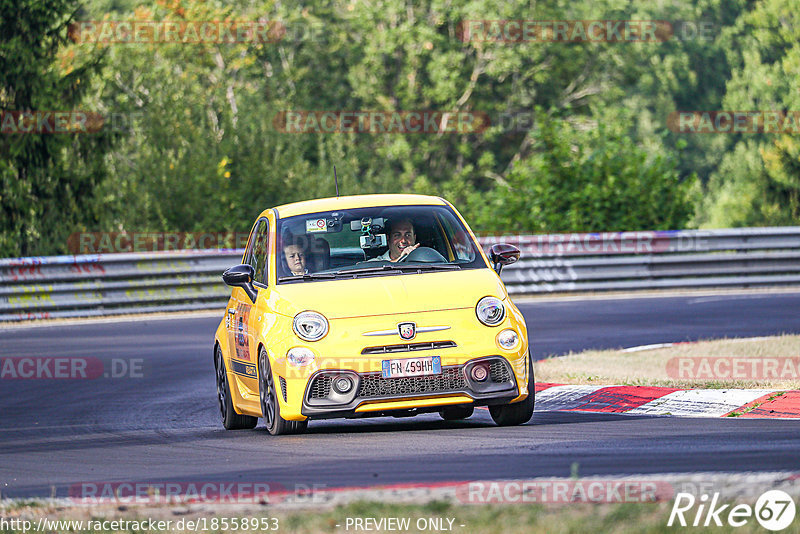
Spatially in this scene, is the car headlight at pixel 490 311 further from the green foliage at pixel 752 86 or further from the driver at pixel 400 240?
the green foliage at pixel 752 86

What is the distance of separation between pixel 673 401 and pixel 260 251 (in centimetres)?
332

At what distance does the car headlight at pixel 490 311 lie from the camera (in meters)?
9.41

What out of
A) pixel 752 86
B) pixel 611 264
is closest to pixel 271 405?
pixel 611 264

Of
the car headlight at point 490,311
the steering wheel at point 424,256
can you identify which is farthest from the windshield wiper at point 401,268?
the car headlight at point 490,311

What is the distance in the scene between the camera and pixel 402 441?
8.96 meters

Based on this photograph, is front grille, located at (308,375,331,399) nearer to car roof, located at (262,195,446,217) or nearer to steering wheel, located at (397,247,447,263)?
steering wheel, located at (397,247,447,263)

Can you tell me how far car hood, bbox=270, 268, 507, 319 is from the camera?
9.38 metres

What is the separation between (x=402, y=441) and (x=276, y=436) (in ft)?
3.77

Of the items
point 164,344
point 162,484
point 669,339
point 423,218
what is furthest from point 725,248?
point 162,484

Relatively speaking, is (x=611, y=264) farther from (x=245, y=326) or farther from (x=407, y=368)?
(x=407, y=368)

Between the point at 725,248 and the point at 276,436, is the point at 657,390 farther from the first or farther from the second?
the point at 725,248

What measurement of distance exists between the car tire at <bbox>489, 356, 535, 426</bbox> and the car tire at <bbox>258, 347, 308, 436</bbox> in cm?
134

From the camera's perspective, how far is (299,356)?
9312mm

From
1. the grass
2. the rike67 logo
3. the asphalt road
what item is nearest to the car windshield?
the asphalt road
